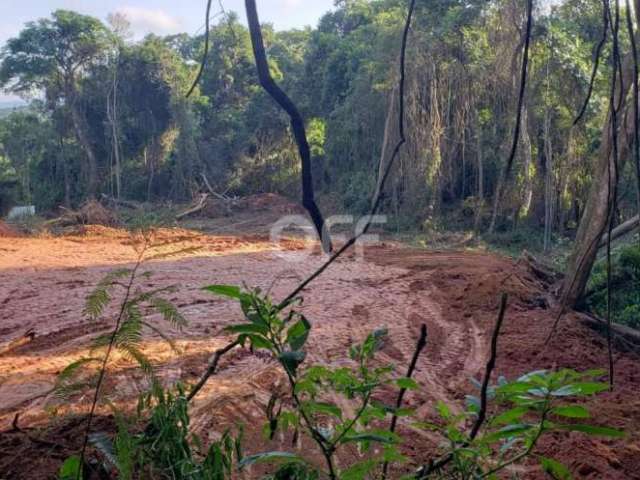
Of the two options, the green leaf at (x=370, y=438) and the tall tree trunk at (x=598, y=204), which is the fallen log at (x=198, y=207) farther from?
the green leaf at (x=370, y=438)

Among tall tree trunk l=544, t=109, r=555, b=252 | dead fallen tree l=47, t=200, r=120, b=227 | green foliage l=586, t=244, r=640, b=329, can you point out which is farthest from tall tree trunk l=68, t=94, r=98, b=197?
green foliage l=586, t=244, r=640, b=329

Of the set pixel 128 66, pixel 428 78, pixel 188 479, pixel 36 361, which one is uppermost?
pixel 128 66

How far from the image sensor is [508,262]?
1013cm

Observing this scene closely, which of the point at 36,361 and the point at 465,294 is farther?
the point at 465,294

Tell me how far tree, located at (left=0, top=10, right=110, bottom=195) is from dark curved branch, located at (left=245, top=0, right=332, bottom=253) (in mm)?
21587

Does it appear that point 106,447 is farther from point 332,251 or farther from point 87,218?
point 87,218

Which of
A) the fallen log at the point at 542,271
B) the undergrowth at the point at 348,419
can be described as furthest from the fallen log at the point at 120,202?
the undergrowth at the point at 348,419

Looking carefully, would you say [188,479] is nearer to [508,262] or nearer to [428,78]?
[508,262]

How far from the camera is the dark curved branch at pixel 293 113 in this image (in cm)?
107

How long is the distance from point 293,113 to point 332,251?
0.90 ft

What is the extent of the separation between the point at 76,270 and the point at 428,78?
9.30 m

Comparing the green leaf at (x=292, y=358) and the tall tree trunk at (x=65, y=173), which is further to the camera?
the tall tree trunk at (x=65, y=173)

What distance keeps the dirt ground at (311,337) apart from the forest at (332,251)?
→ 0.03 m

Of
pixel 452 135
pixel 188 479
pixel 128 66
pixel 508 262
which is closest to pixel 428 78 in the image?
pixel 452 135
